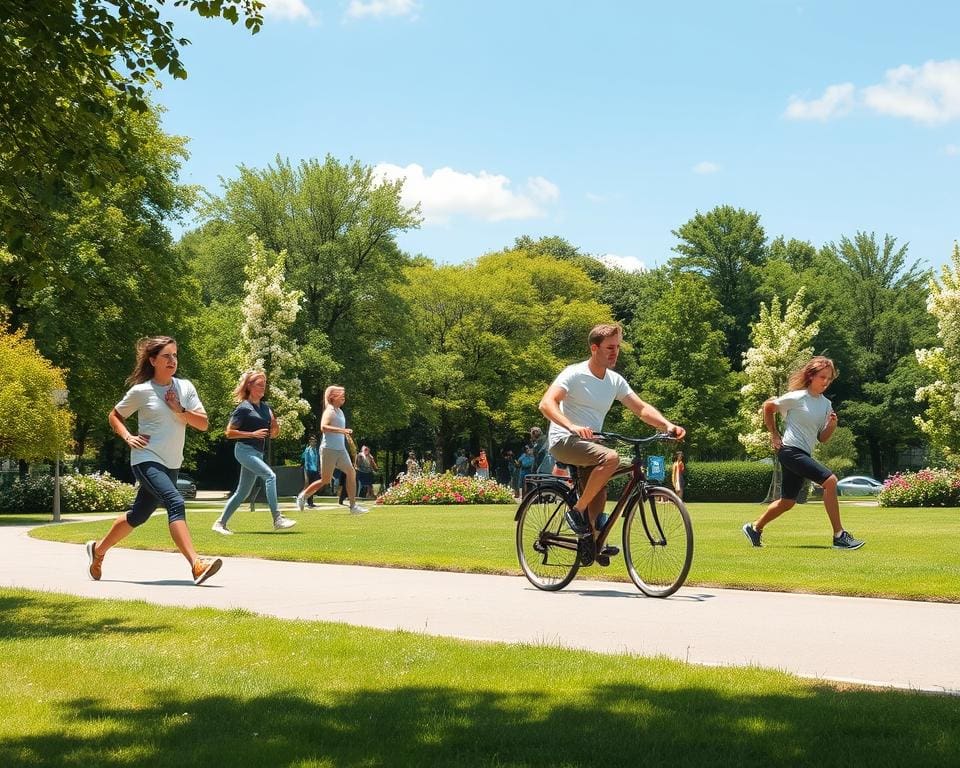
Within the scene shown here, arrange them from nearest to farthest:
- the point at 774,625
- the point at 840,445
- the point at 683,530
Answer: the point at 774,625, the point at 683,530, the point at 840,445

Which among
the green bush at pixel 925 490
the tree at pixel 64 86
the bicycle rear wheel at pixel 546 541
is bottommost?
the green bush at pixel 925 490

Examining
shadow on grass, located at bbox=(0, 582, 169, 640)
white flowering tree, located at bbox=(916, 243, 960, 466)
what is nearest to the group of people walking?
shadow on grass, located at bbox=(0, 582, 169, 640)

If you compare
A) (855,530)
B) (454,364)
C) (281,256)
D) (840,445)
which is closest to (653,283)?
(454,364)

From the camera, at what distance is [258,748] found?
397 centimetres

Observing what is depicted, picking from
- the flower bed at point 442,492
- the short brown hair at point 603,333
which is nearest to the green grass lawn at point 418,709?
the short brown hair at point 603,333

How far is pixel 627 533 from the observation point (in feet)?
28.6

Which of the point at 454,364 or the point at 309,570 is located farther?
the point at 454,364

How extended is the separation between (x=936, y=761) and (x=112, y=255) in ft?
111

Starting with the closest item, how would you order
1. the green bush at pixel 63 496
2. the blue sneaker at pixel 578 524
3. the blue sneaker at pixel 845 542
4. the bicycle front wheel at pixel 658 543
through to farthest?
the bicycle front wheel at pixel 658 543, the blue sneaker at pixel 578 524, the blue sneaker at pixel 845 542, the green bush at pixel 63 496

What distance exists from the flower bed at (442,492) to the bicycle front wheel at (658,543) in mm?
22798

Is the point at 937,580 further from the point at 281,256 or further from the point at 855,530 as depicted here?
the point at 281,256

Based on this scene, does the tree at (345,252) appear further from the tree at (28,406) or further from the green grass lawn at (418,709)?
the green grass lawn at (418,709)

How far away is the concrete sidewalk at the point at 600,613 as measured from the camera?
5926 millimetres

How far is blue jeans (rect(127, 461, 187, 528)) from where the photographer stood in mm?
9234
